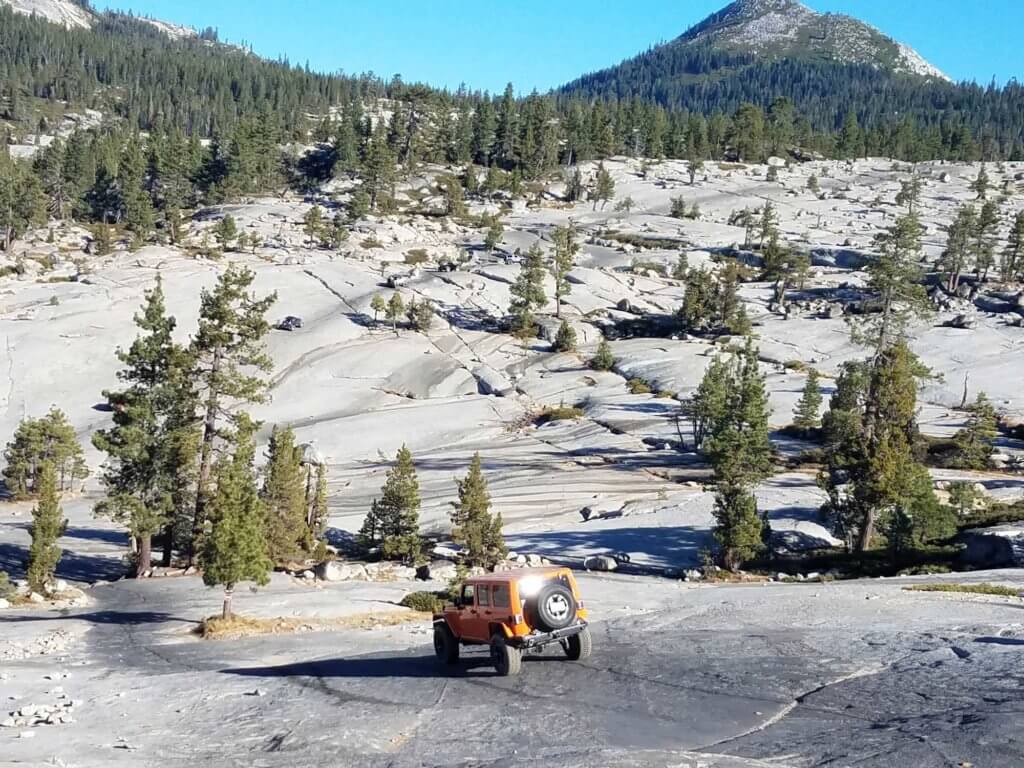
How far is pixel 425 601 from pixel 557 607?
13.4 metres

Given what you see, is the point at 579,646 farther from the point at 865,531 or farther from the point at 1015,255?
the point at 1015,255

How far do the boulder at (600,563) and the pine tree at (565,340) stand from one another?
53.6m

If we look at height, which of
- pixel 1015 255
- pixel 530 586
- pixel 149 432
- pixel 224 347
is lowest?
pixel 530 586

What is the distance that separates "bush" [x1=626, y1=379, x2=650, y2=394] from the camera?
7800 centimetres

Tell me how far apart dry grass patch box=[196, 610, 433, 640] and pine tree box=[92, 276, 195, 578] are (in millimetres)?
13912

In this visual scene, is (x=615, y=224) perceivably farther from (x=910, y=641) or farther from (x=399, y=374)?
(x=910, y=641)

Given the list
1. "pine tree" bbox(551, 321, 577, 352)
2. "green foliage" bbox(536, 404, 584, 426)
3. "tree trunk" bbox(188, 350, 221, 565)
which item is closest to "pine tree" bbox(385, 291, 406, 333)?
"pine tree" bbox(551, 321, 577, 352)

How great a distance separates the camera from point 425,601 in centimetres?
2856

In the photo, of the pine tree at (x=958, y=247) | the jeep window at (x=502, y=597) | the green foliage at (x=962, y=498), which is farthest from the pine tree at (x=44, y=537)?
the pine tree at (x=958, y=247)

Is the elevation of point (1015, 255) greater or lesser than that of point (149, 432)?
greater

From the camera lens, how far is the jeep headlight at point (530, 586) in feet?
52.7

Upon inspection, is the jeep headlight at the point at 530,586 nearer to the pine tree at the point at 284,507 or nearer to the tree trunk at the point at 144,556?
the pine tree at the point at 284,507

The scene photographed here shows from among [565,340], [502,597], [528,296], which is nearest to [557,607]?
[502,597]

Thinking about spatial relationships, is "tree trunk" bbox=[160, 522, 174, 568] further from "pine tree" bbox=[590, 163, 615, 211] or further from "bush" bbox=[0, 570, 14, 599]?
"pine tree" bbox=[590, 163, 615, 211]
